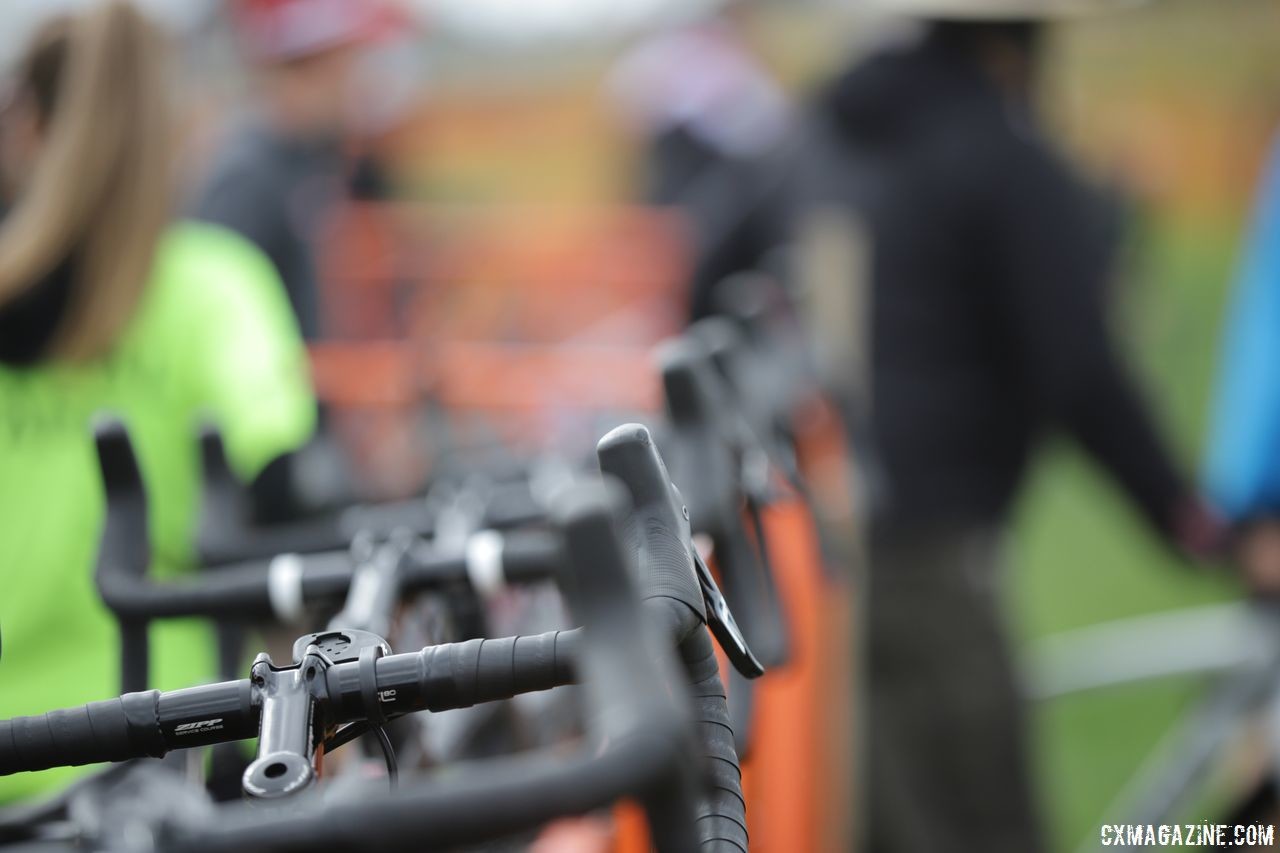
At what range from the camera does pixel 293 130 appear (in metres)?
3.68

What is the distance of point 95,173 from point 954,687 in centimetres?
190

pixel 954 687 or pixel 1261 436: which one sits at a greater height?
pixel 1261 436

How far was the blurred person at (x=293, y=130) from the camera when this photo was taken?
316 cm

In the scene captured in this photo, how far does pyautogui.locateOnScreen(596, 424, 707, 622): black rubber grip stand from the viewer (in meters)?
0.77

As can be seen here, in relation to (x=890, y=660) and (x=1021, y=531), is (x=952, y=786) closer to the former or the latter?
(x=890, y=660)

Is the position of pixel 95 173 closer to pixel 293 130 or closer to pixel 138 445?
pixel 138 445

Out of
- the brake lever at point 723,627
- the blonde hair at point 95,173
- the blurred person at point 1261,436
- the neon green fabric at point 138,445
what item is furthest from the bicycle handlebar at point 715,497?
the blurred person at point 1261,436

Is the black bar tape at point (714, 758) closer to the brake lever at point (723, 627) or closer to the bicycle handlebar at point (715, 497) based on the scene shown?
the brake lever at point (723, 627)

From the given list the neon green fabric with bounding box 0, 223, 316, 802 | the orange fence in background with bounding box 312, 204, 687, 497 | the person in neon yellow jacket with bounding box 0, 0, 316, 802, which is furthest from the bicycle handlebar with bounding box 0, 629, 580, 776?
the orange fence in background with bounding box 312, 204, 687, 497

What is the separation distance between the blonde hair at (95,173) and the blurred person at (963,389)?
4.77ft

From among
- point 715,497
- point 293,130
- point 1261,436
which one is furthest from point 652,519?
point 293,130

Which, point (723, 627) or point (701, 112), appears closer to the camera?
point (723, 627)

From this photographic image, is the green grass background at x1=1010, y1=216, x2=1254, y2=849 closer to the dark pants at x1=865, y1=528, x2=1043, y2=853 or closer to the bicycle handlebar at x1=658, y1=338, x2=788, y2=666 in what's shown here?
the dark pants at x1=865, y1=528, x2=1043, y2=853

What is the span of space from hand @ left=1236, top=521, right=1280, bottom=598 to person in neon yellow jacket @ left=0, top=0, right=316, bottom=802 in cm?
191
